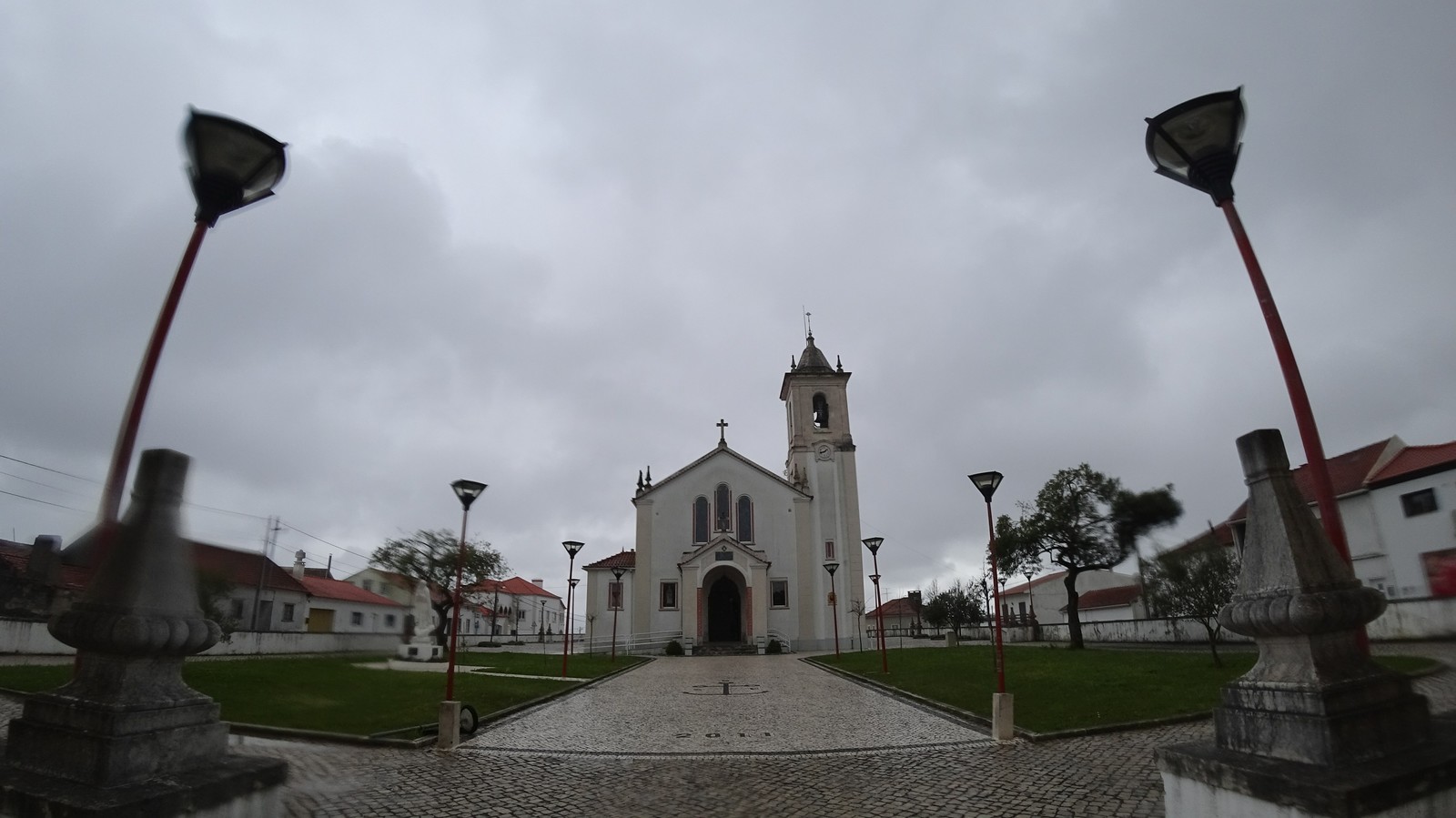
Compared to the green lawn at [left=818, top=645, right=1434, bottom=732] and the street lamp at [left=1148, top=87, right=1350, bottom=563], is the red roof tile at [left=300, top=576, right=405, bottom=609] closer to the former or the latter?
the street lamp at [left=1148, top=87, right=1350, bottom=563]

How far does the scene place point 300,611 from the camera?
4539 mm

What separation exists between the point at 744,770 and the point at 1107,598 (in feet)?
178

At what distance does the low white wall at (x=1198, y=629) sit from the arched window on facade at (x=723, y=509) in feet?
56.4

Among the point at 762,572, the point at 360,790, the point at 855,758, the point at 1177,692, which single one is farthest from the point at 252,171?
the point at 762,572

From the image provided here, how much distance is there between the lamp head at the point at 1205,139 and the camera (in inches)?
182

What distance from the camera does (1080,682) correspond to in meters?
16.0

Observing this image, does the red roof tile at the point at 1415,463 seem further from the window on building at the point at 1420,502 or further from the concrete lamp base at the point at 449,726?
the concrete lamp base at the point at 449,726

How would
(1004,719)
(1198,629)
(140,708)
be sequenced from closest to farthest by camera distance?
(140,708)
(1004,719)
(1198,629)

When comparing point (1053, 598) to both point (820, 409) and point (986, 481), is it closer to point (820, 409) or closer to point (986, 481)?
point (820, 409)

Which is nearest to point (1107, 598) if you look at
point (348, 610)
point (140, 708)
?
point (348, 610)

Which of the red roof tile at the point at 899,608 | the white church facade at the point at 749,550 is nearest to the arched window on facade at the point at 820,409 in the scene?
the white church facade at the point at 749,550

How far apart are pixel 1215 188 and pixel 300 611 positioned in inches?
275

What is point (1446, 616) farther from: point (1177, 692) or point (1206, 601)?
point (1206, 601)

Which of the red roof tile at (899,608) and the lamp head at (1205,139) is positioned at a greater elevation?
the lamp head at (1205,139)
